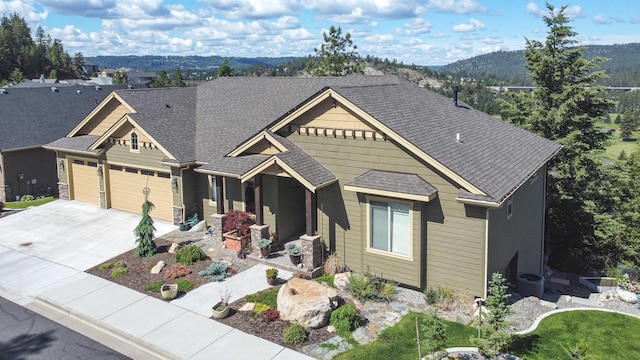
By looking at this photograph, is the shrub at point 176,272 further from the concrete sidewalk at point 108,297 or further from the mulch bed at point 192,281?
the concrete sidewalk at point 108,297

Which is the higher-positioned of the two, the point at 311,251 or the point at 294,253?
the point at 311,251

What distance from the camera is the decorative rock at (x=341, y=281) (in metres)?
15.4

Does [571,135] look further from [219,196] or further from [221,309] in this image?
[221,309]

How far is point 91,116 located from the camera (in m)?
25.5

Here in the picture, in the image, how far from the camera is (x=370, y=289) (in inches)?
579

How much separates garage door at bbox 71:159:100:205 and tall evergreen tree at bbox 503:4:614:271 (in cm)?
2206

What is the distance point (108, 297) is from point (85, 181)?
12.7 metres

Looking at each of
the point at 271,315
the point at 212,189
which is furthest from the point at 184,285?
the point at 212,189

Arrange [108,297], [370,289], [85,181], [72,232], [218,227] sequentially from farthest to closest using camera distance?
[85,181] < [72,232] < [218,227] < [108,297] < [370,289]

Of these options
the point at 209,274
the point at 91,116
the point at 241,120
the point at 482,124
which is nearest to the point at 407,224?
the point at 209,274

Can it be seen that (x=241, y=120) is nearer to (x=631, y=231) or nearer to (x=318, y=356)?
(x=318, y=356)

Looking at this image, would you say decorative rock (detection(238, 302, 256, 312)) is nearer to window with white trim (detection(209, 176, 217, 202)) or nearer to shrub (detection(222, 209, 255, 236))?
shrub (detection(222, 209, 255, 236))

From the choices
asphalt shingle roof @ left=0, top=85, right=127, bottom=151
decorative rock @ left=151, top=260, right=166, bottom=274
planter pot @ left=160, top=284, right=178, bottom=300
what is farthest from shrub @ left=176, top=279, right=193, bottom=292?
asphalt shingle roof @ left=0, top=85, right=127, bottom=151

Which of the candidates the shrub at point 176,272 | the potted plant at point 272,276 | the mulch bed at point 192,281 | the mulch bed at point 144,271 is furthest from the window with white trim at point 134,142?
the potted plant at point 272,276
